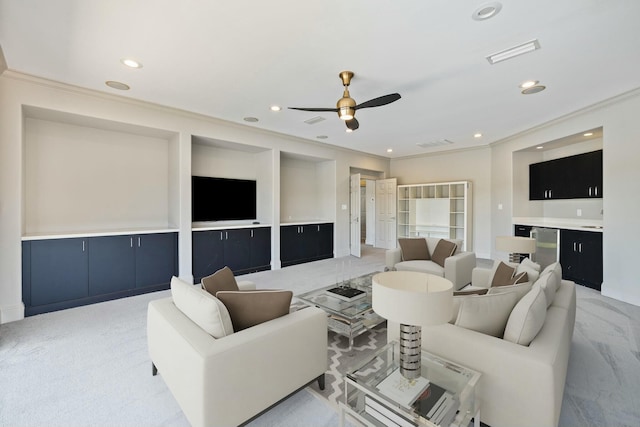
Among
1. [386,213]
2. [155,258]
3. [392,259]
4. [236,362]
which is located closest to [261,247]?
[155,258]

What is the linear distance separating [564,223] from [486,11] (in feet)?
16.4

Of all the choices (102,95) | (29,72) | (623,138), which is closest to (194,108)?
(102,95)

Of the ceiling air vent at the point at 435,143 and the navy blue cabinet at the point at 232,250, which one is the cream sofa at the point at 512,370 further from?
the ceiling air vent at the point at 435,143

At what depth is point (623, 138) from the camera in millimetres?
3730

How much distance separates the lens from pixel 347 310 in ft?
8.71

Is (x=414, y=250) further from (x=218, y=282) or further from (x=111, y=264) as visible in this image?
(x=111, y=264)

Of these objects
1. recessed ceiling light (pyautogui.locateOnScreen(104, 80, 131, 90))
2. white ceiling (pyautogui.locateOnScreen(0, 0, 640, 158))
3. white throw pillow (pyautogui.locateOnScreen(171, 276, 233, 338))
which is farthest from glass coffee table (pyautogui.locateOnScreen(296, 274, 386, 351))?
recessed ceiling light (pyautogui.locateOnScreen(104, 80, 131, 90))

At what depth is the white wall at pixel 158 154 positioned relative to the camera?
303 cm

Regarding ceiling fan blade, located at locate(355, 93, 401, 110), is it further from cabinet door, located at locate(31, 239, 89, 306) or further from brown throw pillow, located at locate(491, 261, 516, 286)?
cabinet door, located at locate(31, 239, 89, 306)

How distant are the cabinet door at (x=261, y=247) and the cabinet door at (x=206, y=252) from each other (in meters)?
0.62

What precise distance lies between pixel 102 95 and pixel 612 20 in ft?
17.0

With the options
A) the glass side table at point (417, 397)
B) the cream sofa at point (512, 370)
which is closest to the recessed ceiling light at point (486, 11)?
the cream sofa at point (512, 370)

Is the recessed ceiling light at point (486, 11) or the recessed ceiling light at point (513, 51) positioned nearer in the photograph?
the recessed ceiling light at point (486, 11)

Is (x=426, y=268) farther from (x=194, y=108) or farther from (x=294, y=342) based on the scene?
(x=194, y=108)
